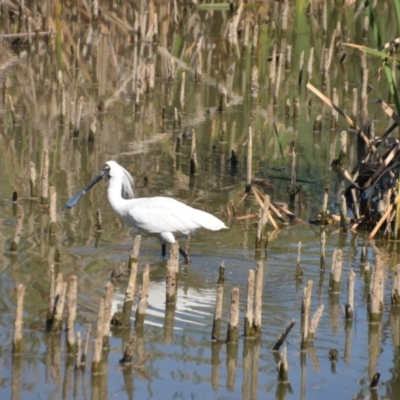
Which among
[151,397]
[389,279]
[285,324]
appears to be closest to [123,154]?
[389,279]

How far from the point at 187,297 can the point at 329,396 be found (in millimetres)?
2069

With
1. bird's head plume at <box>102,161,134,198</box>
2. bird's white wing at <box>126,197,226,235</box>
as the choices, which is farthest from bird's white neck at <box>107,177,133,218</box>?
bird's white wing at <box>126,197,226,235</box>

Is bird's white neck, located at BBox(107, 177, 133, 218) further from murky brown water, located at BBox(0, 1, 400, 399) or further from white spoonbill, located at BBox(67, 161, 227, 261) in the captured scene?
murky brown water, located at BBox(0, 1, 400, 399)

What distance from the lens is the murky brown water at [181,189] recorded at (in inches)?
267

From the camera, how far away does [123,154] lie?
13.5m

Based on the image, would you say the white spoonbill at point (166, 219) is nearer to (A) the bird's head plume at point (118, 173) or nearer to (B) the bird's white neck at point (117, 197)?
(B) the bird's white neck at point (117, 197)

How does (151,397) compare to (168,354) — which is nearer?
(151,397)

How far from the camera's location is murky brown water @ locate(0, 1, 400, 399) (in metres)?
6.77

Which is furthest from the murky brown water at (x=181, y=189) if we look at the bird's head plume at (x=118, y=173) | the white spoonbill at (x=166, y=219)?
the bird's head plume at (x=118, y=173)

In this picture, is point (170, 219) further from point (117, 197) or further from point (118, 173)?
point (118, 173)

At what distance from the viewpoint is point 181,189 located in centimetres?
1215

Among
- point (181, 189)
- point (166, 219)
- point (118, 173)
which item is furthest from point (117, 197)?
point (181, 189)

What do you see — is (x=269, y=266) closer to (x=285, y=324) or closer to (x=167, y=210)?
(x=167, y=210)

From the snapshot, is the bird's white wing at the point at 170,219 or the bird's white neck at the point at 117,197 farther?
the bird's white neck at the point at 117,197
